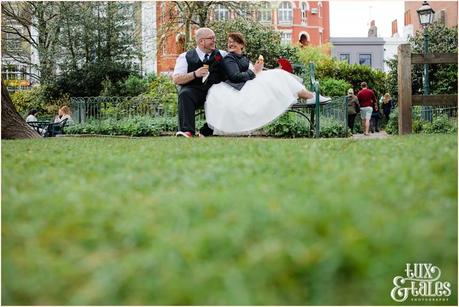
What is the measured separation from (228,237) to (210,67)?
7.46 meters

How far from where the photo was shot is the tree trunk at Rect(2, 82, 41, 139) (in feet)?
29.9

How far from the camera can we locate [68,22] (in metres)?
29.8

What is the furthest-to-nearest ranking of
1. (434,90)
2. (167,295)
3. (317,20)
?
(317,20), (434,90), (167,295)

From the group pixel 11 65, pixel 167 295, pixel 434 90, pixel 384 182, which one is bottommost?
pixel 167 295

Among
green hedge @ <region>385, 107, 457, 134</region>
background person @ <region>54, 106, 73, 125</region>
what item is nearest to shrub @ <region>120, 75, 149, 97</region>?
background person @ <region>54, 106, 73, 125</region>

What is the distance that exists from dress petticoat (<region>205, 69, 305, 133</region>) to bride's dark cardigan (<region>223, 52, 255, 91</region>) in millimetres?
88

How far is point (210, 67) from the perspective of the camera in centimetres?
895

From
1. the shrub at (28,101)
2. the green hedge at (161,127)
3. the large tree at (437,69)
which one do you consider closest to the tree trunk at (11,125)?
the green hedge at (161,127)

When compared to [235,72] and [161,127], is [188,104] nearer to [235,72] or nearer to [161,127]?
[235,72]

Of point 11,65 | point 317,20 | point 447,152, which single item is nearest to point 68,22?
point 11,65

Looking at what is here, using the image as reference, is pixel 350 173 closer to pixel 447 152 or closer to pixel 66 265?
pixel 447 152

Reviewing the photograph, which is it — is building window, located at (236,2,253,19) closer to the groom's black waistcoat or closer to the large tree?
the large tree

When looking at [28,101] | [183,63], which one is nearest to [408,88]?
[183,63]

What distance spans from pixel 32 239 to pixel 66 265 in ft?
1.18
